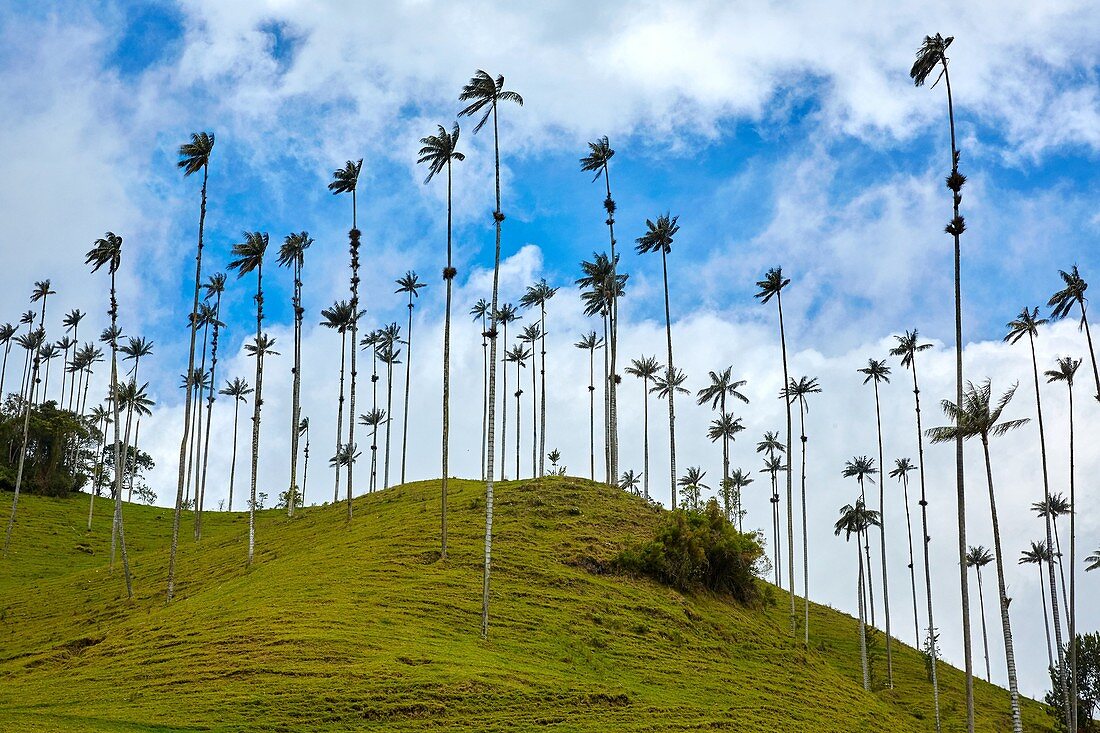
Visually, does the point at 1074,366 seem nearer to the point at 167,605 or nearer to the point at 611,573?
the point at 611,573

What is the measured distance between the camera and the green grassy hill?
35.6 m

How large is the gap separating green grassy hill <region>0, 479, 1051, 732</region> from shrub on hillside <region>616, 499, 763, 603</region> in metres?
1.60

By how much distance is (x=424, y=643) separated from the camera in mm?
42688

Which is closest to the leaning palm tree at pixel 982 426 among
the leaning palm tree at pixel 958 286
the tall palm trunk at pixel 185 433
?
the leaning palm tree at pixel 958 286

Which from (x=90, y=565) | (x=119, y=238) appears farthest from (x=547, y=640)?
(x=90, y=565)

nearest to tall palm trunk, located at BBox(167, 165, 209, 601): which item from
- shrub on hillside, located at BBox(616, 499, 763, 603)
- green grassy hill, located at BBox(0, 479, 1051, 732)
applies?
green grassy hill, located at BBox(0, 479, 1051, 732)

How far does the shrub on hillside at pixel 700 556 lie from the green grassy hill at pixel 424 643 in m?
1.60

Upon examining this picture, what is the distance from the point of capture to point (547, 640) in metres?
47.2

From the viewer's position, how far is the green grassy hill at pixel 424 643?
117ft

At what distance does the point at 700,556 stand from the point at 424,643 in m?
24.8

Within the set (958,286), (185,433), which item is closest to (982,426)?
(958,286)

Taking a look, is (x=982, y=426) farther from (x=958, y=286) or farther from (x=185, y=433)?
(x=185, y=433)

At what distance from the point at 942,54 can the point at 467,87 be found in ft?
91.8

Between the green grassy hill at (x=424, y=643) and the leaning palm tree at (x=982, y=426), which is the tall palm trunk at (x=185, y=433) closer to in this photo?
the green grassy hill at (x=424, y=643)
